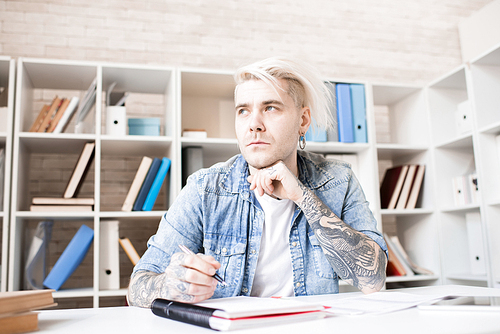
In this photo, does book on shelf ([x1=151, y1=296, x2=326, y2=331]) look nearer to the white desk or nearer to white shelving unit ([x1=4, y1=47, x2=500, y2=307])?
the white desk

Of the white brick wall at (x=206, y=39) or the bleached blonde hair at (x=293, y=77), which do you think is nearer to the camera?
the bleached blonde hair at (x=293, y=77)

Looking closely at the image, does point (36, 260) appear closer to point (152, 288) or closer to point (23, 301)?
point (152, 288)

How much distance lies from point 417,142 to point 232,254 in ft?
6.08

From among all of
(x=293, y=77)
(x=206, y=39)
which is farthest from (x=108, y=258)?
(x=206, y=39)

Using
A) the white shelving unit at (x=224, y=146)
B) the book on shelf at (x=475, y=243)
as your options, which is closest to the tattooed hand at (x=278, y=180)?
the white shelving unit at (x=224, y=146)

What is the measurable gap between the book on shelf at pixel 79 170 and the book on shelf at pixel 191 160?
48 cm

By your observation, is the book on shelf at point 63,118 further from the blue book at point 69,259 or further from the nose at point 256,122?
the nose at point 256,122

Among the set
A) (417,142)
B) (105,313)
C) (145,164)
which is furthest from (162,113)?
(105,313)

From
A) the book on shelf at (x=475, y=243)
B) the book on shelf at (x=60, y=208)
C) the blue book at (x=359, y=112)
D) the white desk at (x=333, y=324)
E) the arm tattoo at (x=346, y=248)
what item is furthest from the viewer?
the blue book at (x=359, y=112)

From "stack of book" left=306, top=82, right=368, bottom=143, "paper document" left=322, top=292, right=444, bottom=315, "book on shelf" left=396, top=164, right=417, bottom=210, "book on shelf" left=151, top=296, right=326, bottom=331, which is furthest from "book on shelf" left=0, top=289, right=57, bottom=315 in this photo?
"book on shelf" left=396, top=164, right=417, bottom=210

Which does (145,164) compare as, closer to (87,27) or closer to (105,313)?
(87,27)

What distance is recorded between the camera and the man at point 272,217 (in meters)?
1.23

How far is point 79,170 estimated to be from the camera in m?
2.10

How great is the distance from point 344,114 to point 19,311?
2.06 meters
